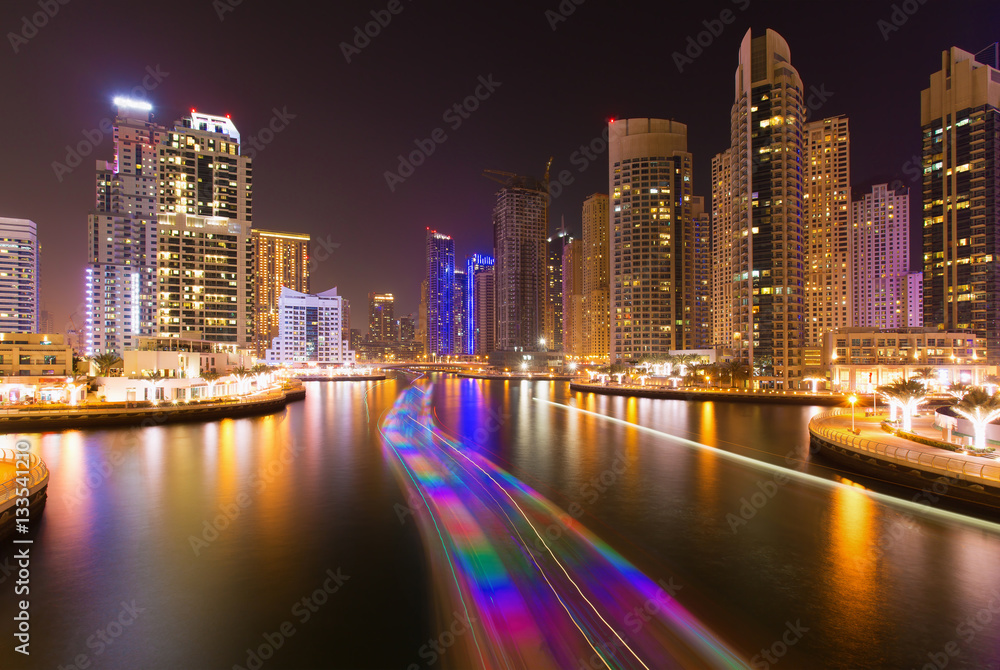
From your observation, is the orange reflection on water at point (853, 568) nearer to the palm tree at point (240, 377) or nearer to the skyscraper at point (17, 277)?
the palm tree at point (240, 377)

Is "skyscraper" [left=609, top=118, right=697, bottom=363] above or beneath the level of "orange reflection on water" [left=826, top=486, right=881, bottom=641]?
above

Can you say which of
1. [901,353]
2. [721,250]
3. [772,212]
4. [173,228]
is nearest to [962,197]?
[901,353]

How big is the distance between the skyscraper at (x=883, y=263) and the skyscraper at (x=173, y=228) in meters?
208

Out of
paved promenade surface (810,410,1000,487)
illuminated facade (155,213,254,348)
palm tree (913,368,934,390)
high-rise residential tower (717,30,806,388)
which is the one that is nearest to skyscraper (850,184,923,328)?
high-rise residential tower (717,30,806,388)

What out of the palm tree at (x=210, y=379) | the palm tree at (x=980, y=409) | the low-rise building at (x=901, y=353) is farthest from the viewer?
the low-rise building at (x=901, y=353)

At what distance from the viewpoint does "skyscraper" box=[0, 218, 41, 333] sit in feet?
518

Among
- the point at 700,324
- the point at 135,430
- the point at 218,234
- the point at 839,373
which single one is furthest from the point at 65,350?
the point at 700,324

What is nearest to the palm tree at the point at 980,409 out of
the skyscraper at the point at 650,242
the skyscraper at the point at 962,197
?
the skyscraper at the point at 650,242

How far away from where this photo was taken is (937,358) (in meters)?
93.4

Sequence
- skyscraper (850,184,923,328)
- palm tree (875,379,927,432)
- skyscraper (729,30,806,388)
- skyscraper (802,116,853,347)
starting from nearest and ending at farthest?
palm tree (875,379,927,432) → skyscraper (729,30,806,388) → skyscraper (802,116,853,347) → skyscraper (850,184,923,328)

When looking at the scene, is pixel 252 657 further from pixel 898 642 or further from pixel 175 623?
pixel 898 642

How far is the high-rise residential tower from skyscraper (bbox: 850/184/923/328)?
96422mm

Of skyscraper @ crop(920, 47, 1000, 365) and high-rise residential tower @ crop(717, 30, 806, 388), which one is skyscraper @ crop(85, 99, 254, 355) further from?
skyscraper @ crop(920, 47, 1000, 365)

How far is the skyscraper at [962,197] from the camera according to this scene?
385ft
